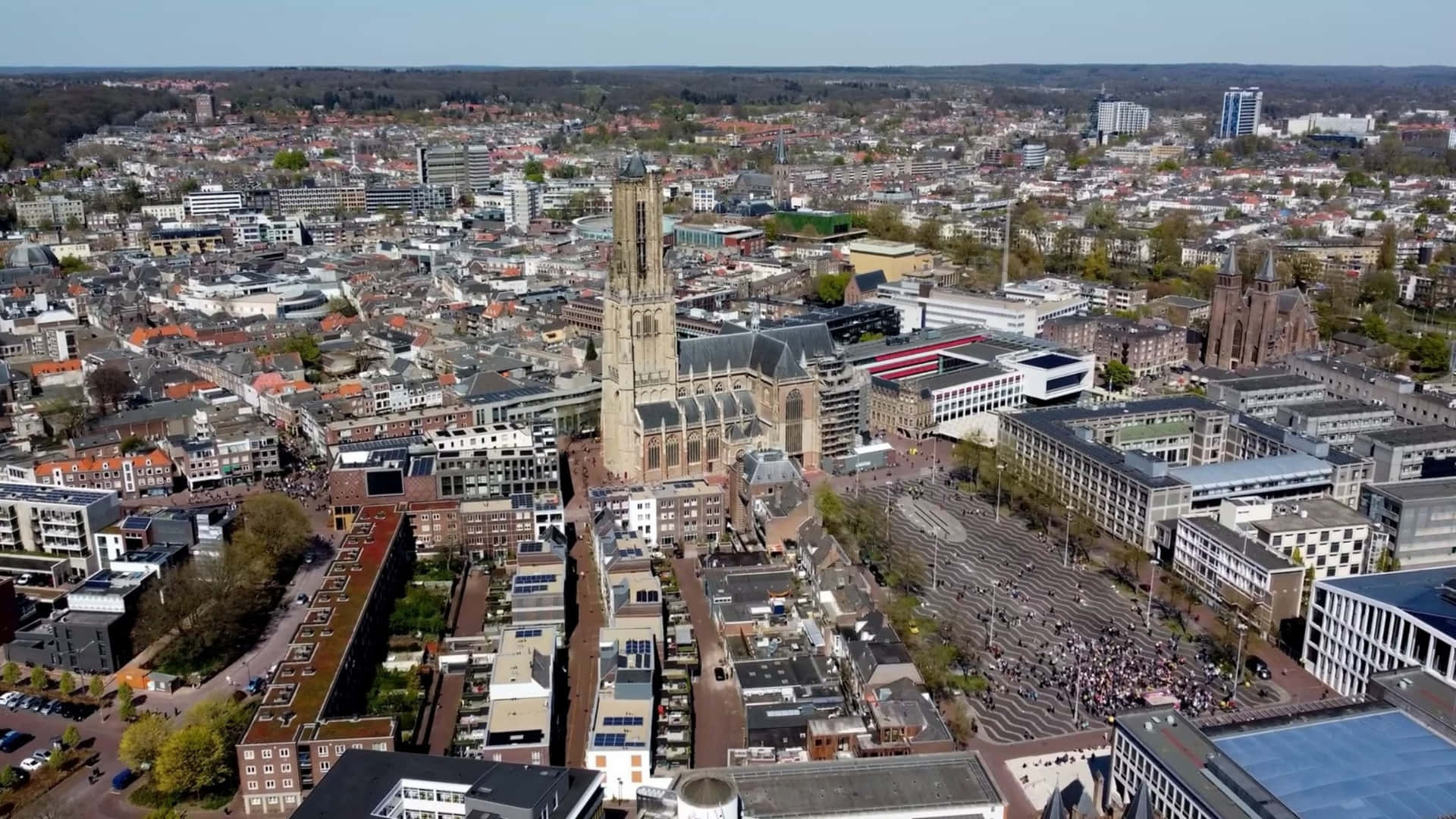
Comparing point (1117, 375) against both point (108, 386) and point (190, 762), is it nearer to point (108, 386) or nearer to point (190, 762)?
A: point (190, 762)

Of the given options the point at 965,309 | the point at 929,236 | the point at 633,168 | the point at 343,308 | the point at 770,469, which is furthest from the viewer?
the point at 929,236

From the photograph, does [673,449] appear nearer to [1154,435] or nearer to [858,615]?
[858,615]

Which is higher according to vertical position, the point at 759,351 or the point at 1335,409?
the point at 759,351

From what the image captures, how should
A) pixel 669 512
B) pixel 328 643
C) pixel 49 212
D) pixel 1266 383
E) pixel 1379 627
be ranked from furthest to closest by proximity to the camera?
pixel 49 212 < pixel 1266 383 < pixel 669 512 < pixel 328 643 < pixel 1379 627

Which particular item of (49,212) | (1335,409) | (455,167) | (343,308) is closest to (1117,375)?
(1335,409)

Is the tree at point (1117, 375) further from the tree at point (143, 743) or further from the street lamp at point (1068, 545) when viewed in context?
the tree at point (143, 743)

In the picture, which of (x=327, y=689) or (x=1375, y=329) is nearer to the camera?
(x=327, y=689)

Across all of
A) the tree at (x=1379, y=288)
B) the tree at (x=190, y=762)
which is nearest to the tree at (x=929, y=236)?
the tree at (x=1379, y=288)
